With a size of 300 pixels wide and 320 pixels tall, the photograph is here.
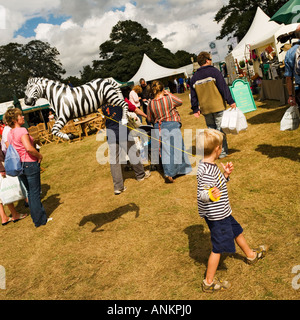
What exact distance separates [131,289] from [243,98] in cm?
844

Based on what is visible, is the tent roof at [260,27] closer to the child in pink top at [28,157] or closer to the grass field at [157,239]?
the grass field at [157,239]

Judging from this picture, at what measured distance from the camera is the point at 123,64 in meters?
51.0

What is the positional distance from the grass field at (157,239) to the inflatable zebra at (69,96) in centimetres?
177

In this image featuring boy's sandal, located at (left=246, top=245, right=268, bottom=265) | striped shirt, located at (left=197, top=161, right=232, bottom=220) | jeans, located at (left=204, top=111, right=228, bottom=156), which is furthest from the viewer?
jeans, located at (left=204, top=111, right=228, bottom=156)

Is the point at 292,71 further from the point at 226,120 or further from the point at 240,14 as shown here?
the point at 240,14

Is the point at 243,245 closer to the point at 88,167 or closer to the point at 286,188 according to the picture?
the point at 286,188

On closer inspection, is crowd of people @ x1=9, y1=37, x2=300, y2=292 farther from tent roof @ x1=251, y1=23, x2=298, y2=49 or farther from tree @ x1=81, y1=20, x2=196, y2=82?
tree @ x1=81, y1=20, x2=196, y2=82

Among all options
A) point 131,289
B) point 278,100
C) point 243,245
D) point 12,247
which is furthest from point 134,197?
point 278,100

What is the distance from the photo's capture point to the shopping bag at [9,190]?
5547mm

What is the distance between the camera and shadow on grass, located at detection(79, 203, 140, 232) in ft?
15.8

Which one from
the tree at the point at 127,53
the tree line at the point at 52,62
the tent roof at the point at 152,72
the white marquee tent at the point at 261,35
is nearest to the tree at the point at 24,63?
the tree line at the point at 52,62

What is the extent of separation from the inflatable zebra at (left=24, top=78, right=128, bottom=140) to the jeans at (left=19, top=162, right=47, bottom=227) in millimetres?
2330

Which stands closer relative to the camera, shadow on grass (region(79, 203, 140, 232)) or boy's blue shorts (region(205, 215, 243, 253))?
boy's blue shorts (region(205, 215, 243, 253))

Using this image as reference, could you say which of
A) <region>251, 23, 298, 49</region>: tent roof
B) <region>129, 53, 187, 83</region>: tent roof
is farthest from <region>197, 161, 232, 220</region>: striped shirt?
<region>129, 53, 187, 83</region>: tent roof
